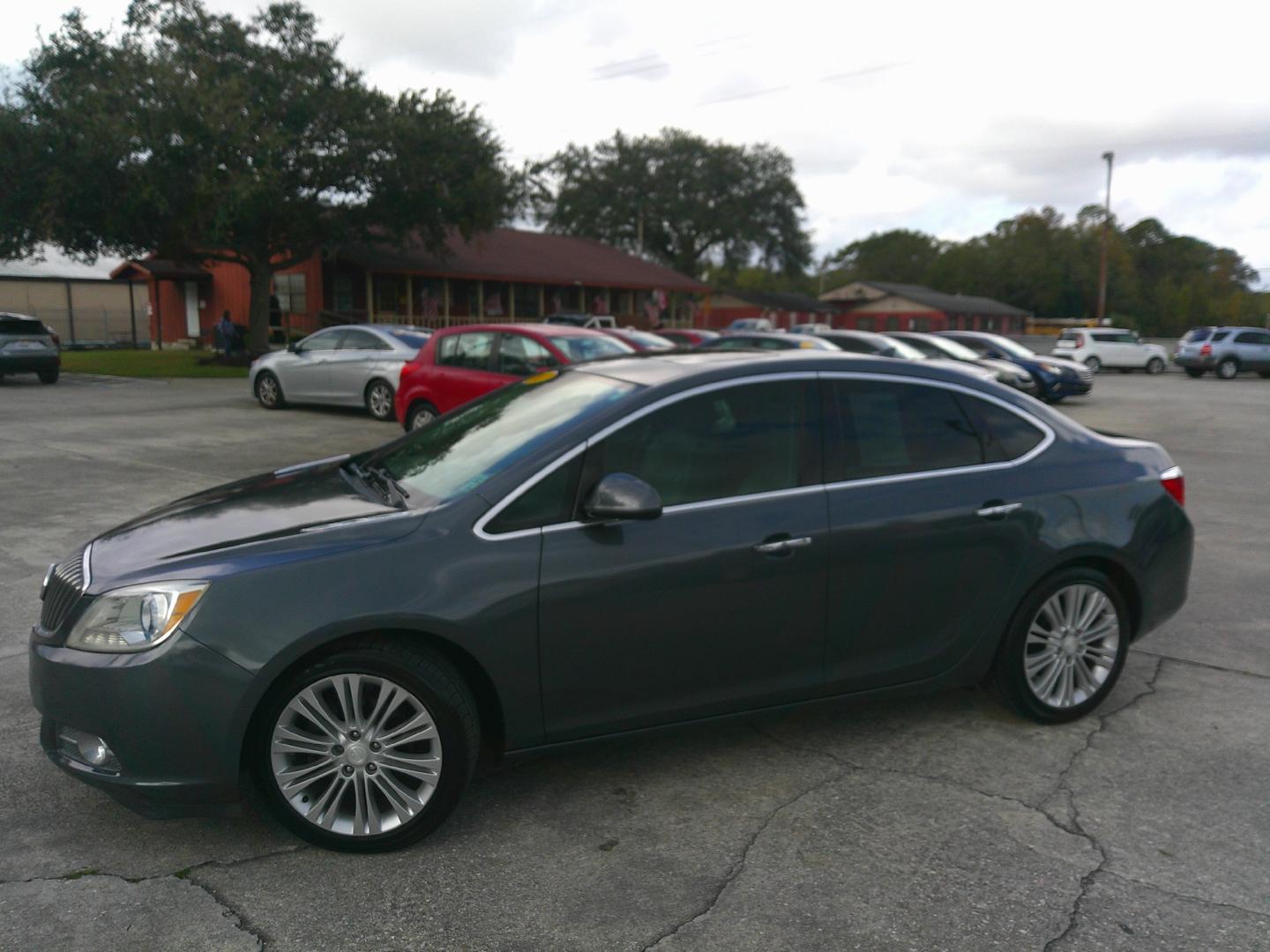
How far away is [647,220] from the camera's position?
227 ft

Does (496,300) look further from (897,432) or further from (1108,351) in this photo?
(897,432)

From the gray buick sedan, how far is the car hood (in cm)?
2

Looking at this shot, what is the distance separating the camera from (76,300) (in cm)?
4406

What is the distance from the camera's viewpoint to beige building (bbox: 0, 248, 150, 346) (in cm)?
4216

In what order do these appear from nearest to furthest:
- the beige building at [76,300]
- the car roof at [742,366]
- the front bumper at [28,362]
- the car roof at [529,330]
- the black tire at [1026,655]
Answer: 1. the car roof at [742,366]
2. the black tire at [1026,655]
3. the car roof at [529,330]
4. the front bumper at [28,362]
5. the beige building at [76,300]

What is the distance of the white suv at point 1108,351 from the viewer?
36344 mm

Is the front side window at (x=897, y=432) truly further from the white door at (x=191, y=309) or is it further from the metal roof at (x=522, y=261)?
the white door at (x=191, y=309)

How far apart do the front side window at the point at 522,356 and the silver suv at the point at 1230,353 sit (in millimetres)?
29580

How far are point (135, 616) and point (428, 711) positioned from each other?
3.16 ft

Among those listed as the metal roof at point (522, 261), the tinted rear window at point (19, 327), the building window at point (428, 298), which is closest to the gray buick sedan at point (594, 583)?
the tinted rear window at point (19, 327)

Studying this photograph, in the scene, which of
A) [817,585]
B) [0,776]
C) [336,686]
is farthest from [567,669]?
[0,776]

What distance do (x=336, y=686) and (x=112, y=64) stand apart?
30.1m

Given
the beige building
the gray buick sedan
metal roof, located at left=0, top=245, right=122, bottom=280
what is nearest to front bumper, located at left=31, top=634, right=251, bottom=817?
the gray buick sedan

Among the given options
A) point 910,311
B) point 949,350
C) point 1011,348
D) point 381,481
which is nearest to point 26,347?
point 949,350
